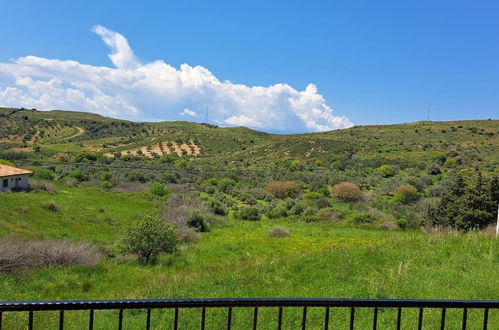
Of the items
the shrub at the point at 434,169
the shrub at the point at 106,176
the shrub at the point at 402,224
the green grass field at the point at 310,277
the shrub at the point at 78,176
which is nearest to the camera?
the green grass field at the point at 310,277

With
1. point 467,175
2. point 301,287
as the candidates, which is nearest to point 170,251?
point 301,287

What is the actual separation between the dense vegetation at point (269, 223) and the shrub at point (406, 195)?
15 centimetres

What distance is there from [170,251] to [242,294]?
1108 centimetres

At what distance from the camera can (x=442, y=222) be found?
27.5 m

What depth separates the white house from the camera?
32.7 m

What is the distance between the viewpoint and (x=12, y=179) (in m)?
33.6

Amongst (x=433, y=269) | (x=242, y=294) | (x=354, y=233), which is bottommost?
(x=354, y=233)

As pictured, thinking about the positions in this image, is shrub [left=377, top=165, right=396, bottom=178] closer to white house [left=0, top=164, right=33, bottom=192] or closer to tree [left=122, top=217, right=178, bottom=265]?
tree [left=122, top=217, right=178, bottom=265]

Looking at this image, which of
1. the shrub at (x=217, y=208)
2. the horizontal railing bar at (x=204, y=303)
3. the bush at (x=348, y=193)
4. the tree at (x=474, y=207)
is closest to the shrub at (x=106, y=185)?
the shrub at (x=217, y=208)

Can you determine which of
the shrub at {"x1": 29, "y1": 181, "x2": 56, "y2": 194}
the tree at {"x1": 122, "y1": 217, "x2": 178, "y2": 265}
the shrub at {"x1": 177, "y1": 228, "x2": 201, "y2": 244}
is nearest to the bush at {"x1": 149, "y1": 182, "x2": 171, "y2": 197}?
the shrub at {"x1": 29, "y1": 181, "x2": 56, "y2": 194}

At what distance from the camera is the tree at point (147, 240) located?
60.2 ft

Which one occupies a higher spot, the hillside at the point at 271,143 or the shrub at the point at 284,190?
the hillside at the point at 271,143

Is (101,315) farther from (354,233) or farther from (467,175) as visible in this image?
(467,175)

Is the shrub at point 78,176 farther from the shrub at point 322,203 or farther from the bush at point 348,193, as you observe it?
the bush at point 348,193
